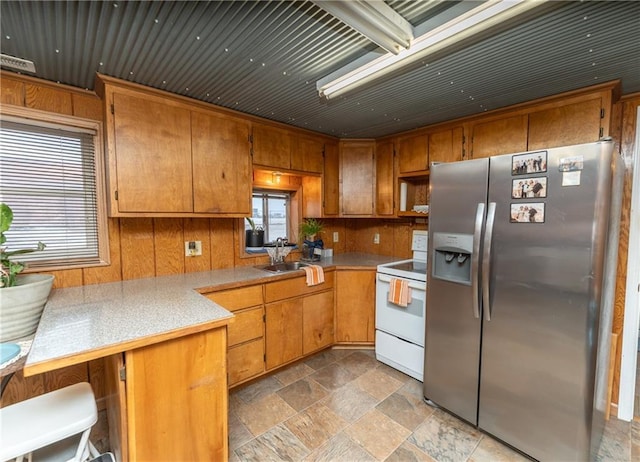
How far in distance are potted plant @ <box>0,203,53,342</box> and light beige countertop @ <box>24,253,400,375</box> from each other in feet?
0.24

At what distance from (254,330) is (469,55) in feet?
7.61

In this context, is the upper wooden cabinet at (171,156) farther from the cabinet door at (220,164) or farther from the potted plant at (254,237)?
the potted plant at (254,237)

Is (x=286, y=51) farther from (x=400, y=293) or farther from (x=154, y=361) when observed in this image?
(x=400, y=293)

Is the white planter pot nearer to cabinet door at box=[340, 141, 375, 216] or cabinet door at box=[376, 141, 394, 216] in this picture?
cabinet door at box=[340, 141, 375, 216]

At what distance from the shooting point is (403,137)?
3002mm

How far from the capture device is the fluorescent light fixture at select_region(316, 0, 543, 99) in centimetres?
117

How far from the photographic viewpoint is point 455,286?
1.93 m

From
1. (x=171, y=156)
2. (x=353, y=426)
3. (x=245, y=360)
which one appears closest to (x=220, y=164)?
(x=171, y=156)

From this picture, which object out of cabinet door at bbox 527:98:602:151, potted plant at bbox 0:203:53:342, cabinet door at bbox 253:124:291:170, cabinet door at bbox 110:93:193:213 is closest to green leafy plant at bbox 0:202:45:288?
potted plant at bbox 0:203:53:342

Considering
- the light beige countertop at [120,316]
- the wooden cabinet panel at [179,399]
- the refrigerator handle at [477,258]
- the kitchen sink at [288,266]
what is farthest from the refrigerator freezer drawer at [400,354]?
the wooden cabinet panel at [179,399]

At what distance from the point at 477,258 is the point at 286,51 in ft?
5.28

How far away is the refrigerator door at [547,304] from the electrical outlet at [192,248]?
2185mm

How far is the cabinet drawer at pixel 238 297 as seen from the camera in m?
2.09

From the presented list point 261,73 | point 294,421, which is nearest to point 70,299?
point 294,421
